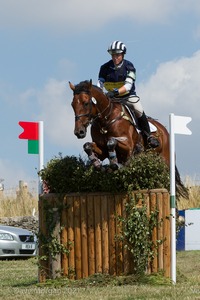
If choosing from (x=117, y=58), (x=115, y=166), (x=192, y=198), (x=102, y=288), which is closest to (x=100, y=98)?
(x=117, y=58)

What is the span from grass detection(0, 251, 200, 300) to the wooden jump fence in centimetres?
21

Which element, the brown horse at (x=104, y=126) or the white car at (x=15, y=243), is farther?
the white car at (x=15, y=243)

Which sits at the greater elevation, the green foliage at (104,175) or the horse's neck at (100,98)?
the horse's neck at (100,98)

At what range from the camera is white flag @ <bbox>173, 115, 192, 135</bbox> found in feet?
40.8

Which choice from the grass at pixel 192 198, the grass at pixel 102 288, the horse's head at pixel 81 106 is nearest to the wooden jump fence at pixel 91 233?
the grass at pixel 102 288

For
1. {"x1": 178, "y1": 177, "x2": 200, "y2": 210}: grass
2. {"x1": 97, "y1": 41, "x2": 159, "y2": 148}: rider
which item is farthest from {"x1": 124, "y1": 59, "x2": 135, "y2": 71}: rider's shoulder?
{"x1": 178, "y1": 177, "x2": 200, "y2": 210}: grass

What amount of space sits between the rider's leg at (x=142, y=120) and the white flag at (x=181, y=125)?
1.32 m

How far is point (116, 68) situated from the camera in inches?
529

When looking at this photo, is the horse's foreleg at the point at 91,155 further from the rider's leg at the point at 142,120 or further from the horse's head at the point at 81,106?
the rider's leg at the point at 142,120

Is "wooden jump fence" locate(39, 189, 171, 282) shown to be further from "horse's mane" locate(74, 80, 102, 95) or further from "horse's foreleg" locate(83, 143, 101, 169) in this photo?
"horse's mane" locate(74, 80, 102, 95)

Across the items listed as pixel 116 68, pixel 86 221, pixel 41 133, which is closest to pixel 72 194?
pixel 86 221

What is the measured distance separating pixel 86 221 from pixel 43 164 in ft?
4.28

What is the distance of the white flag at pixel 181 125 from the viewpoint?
40.8 feet

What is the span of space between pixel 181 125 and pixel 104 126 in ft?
4.04
